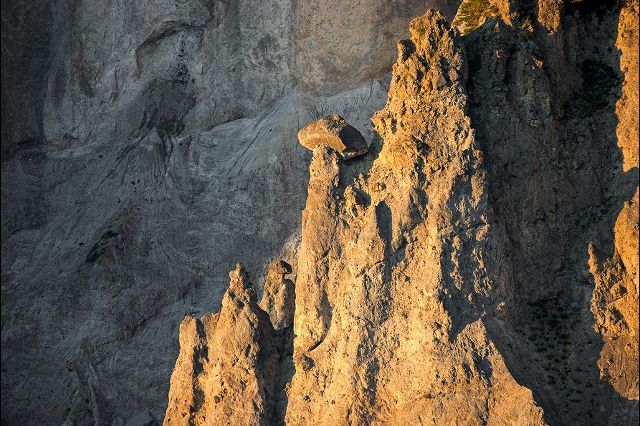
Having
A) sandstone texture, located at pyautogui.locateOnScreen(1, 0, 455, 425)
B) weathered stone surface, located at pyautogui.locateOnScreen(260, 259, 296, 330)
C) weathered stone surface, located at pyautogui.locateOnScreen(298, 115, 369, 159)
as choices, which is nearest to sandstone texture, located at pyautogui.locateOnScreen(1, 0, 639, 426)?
weathered stone surface, located at pyautogui.locateOnScreen(260, 259, 296, 330)

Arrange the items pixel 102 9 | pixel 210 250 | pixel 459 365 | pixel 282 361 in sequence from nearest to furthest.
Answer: pixel 459 365
pixel 282 361
pixel 210 250
pixel 102 9

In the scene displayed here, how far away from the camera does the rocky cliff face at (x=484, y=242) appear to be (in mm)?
45625

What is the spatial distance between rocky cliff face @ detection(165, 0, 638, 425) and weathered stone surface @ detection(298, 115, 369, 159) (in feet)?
1.02

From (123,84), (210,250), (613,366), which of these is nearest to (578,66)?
(613,366)

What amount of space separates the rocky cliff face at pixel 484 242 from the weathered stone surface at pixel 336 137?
31 cm

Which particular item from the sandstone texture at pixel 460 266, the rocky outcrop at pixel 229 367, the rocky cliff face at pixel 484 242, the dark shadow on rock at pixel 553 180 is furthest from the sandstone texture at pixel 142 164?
the dark shadow on rock at pixel 553 180

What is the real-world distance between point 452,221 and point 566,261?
3.58 metres

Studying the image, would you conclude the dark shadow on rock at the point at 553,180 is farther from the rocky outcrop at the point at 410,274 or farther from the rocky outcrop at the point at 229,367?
the rocky outcrop at the point at 229,367

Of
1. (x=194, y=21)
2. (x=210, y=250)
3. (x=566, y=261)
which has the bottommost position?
(x=566, y=261)

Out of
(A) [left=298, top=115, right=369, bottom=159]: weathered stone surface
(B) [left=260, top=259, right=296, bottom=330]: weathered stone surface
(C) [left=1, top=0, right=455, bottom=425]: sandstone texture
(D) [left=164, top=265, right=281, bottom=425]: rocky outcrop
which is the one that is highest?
(C) [left=1, top=0, right=455, bottom=425]: sandstone texture

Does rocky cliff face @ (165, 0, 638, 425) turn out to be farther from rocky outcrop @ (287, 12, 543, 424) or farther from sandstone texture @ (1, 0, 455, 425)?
sandstone texture @ (1, 0, 455, 425)

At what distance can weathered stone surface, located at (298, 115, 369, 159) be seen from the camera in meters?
49.2

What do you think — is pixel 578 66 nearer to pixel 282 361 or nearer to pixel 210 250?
pixel 282 361

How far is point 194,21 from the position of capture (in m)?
67.9
